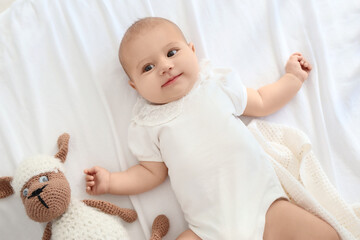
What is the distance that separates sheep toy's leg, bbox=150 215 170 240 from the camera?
978 millimetres

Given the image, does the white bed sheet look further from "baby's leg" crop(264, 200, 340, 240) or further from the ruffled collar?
"baby's leg" crop(264, 200, 340, 240)

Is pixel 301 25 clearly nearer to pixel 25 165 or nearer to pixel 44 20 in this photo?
pixel 44 20

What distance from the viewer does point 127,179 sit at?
103 centimetres

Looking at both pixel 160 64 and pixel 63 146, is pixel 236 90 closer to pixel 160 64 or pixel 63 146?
pixel 160 64

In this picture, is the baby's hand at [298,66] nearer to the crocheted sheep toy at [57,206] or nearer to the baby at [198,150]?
the baby at [198,150]

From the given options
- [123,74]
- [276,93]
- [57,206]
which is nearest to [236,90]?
[276,93]

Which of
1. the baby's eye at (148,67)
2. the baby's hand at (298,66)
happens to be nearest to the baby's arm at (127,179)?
the baby's eye at (148,67)

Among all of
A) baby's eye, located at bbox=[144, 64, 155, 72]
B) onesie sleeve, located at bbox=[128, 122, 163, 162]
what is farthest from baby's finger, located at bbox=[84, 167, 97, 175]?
baby's eye, located at bbox=[144, 64, 155, 72]

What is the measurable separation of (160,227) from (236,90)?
0.48 meters

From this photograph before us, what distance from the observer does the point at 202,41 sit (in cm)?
118

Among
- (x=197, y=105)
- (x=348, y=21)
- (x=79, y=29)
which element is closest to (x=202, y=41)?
(x=197, y=105)

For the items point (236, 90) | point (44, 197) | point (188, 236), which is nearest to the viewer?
point (44, 197)

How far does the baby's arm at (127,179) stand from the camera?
1.01m

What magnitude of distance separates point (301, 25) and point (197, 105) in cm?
51
